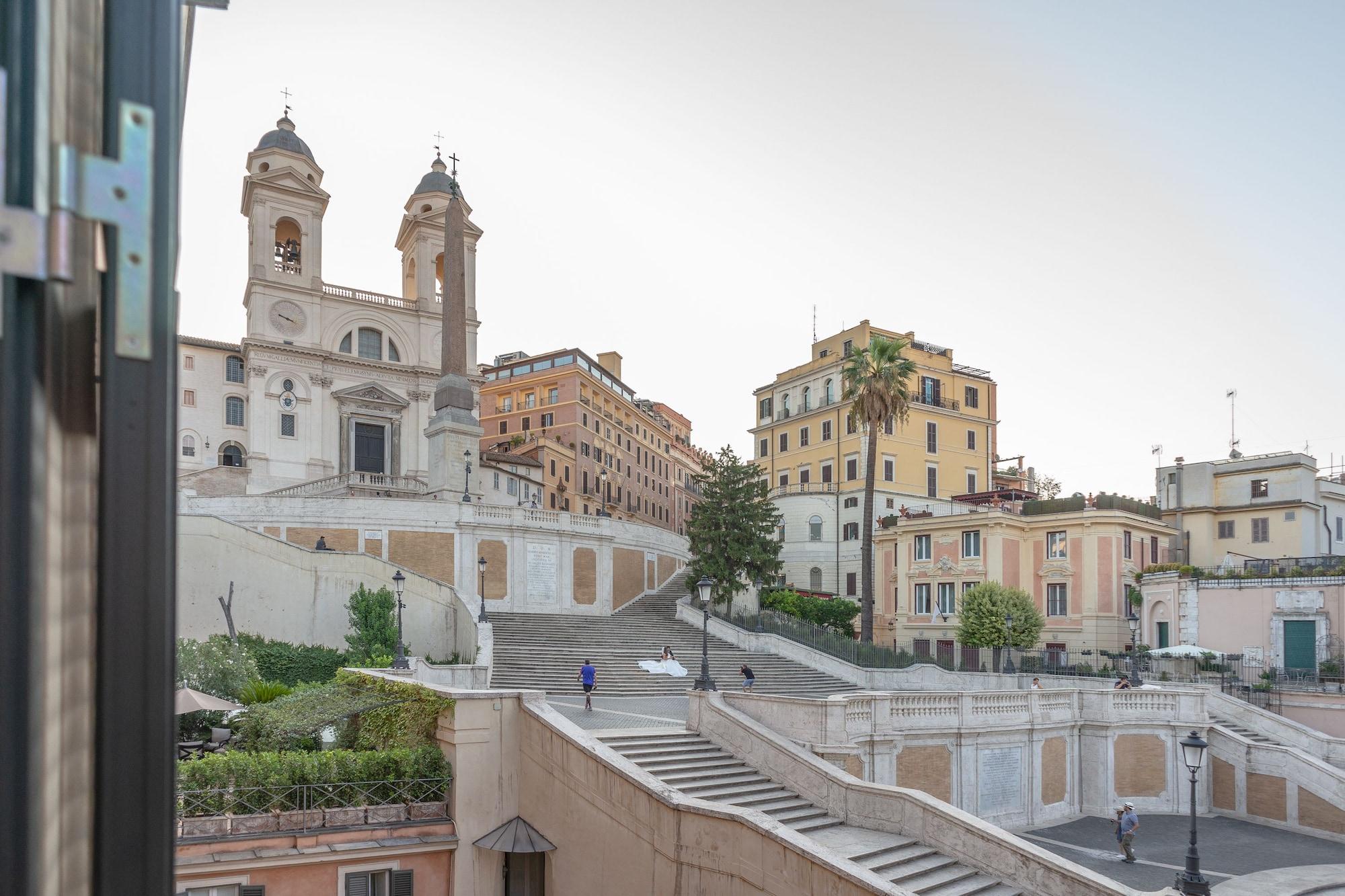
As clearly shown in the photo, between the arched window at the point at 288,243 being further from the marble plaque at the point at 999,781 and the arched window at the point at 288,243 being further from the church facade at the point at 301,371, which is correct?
the marble plaque at the point at 999,781

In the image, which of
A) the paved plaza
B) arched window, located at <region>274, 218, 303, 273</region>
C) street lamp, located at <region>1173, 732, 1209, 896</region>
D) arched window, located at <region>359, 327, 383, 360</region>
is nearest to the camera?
street lamp, located at <region>1173, 732, 1209, 896</region>

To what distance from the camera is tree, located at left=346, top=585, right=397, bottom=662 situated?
93.9ft

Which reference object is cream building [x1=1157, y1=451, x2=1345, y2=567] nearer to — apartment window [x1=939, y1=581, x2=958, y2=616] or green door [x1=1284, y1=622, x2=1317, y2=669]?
green door [x1=1284, y1=622, x2=1317, y2=669]

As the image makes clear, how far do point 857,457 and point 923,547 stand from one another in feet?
30.2

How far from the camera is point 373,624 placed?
95.6 feet

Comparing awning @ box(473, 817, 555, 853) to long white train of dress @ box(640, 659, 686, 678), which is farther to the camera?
long white train of dress @ box(640, 659, 686, 678)

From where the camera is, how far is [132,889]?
7.17 feet

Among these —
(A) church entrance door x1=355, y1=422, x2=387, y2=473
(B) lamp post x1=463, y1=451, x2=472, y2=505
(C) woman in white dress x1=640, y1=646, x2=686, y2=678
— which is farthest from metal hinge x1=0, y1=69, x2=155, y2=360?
(A) church entrance door x1=355, y1=422, x2=387, y2=473

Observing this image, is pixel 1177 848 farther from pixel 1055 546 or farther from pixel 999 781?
pixel 1055 546

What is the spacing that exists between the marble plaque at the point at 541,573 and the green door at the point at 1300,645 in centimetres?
3011

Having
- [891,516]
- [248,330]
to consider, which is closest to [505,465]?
[248,330]

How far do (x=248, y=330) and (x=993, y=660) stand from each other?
40.6m

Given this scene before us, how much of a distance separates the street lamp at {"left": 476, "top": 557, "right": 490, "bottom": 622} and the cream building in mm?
37241

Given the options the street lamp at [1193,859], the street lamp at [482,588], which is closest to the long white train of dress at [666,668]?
the street lamp at [482,588]
